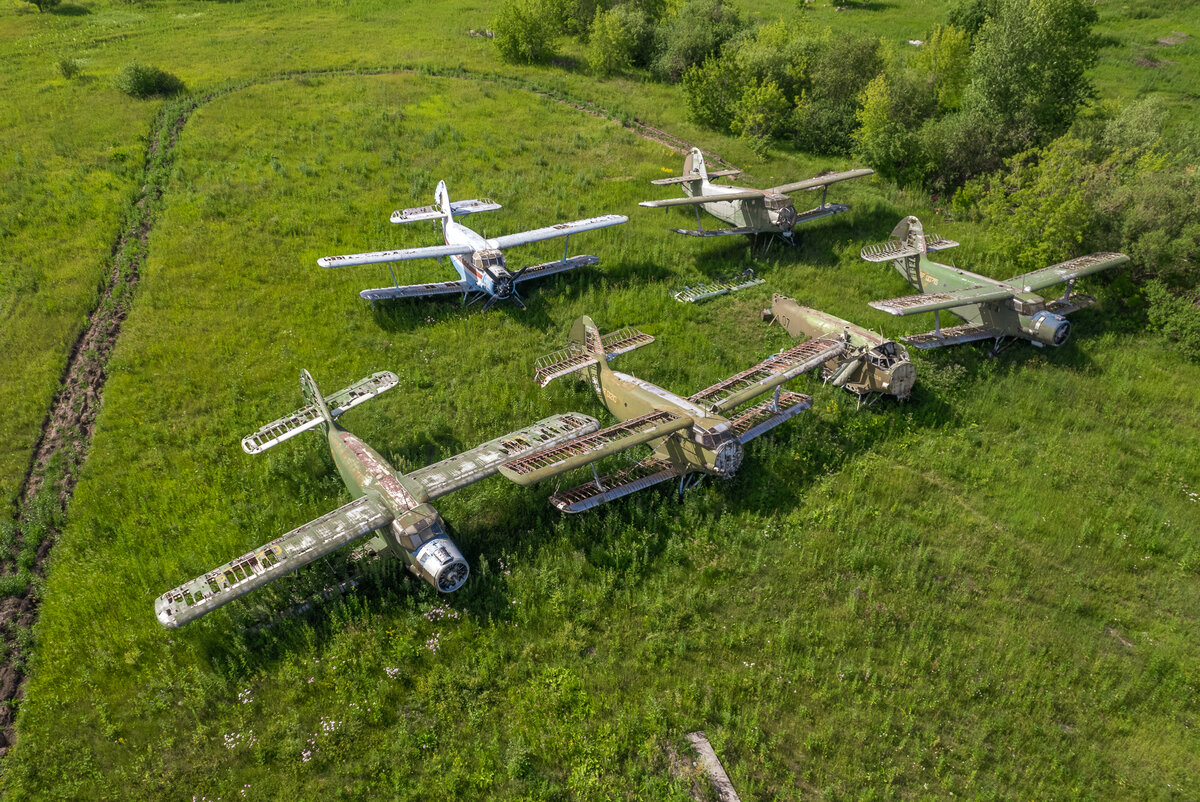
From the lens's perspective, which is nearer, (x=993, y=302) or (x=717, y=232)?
(x=993, y=302)

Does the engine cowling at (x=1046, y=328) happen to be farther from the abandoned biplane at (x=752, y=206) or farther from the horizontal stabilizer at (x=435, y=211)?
the horizontal stabilizer at (x=435, y=211)

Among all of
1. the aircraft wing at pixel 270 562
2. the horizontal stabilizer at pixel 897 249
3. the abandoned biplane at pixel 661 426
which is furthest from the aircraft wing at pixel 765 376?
the aircraft wing at pixel 270 562

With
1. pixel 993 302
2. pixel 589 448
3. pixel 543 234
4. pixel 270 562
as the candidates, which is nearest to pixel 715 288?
pixel 543 234

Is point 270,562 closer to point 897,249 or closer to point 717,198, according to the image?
point 717,198

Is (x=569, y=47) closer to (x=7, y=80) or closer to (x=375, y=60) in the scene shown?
(x=375, y=60)

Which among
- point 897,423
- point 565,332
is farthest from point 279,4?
point 897,423

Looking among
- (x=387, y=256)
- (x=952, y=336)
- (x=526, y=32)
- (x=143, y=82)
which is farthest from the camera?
(x=526, y=32)

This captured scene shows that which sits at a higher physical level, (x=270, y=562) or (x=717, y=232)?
(x=717, y=232)

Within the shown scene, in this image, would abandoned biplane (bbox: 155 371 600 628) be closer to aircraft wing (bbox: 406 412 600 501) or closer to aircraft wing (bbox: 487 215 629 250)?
aircraft wing (bbox: 406 412 600 501)
